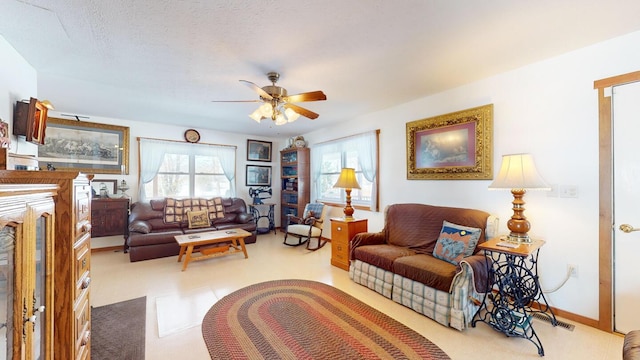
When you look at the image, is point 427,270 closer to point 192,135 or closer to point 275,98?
point 275,98

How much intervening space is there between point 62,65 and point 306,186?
4106mm

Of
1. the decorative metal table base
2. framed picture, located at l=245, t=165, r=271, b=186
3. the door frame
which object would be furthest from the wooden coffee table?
the door frame

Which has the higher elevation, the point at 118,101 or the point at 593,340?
the point at 118,101

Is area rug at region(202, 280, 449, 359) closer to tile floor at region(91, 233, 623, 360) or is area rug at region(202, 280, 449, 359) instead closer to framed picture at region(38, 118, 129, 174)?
tile floor at region(91, 233, 623, 360)

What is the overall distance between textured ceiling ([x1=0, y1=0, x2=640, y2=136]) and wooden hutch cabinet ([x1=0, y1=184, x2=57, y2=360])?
→ 1.45 metres

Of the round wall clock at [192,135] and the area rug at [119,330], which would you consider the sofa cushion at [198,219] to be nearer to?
the round wall clock at [192,135]

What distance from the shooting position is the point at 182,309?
250 cm

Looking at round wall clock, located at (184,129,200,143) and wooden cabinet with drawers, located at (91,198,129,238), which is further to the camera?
round wall clock, located at (184,129,200,143)

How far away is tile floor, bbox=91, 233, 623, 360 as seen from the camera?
1.92 metres

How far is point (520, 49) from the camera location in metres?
2.25

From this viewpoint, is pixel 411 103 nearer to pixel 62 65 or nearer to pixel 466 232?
pixel 466 232

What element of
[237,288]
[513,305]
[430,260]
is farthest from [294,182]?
[513,305]

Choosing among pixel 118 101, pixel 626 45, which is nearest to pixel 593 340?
pixel 626 45

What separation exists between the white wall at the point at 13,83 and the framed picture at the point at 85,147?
211 centimetres
